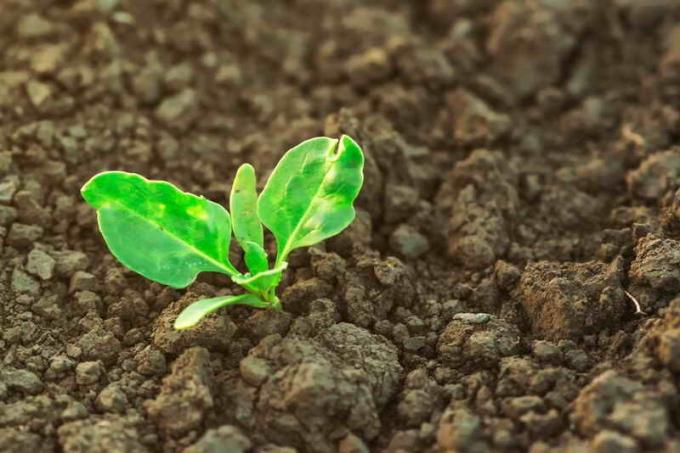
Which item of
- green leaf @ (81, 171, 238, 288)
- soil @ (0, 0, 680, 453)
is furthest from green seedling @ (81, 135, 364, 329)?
soil @ (0, 0, 680, 453)

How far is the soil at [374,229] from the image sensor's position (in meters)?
1.92

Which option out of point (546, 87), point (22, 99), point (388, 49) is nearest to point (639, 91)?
point (546, 87)

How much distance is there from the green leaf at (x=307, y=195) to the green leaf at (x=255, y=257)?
45 mm

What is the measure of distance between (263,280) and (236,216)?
0.16 metres

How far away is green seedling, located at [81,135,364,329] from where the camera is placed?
2.04 meters

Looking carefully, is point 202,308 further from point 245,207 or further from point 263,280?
point 245,207

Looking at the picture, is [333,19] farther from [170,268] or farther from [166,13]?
[170,268]

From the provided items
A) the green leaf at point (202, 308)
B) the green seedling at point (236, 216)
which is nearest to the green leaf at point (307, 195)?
the green seedling at point (236, 216)

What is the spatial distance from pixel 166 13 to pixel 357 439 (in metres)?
1.63

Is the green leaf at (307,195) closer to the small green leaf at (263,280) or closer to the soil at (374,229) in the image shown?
the small green leaf at (263,280)

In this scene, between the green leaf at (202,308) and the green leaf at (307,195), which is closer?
the green leaf at (202,308)

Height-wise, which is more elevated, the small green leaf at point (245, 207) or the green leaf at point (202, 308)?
the small green leaf at point (245, 207)

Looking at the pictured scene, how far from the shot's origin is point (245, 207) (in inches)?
82.7

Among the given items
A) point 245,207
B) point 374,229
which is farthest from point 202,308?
point 374,229
